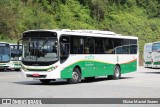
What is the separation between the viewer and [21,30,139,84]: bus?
23.4 meters

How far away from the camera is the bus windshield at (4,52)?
40656 millimetres

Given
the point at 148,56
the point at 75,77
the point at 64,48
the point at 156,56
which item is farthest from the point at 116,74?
the point at 148,56

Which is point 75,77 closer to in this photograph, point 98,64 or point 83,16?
point 98,64

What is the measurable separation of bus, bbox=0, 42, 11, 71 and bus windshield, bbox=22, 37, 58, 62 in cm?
1721

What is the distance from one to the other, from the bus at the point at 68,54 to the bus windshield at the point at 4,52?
14240mm

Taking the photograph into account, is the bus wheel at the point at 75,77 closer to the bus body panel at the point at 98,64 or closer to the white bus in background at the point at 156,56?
the bus body panel at the point at 98,64

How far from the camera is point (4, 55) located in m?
40.9

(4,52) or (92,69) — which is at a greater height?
(4,52)

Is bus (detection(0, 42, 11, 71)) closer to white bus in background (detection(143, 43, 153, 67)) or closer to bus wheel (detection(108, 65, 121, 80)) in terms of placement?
white bus in background (detection(143, 43, 153, 67))

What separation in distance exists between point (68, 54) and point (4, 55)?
17.8 m

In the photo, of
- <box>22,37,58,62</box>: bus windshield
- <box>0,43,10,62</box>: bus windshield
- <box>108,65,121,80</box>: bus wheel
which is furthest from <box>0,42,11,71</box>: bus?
<box>22,37,58,62</box>: bus windshield

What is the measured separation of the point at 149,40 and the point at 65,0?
12.6 metres

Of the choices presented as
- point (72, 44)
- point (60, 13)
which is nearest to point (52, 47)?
point (72, 44)

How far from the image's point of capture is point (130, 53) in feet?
103
